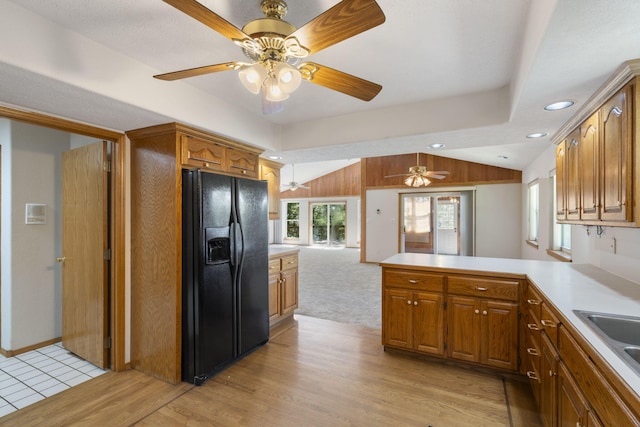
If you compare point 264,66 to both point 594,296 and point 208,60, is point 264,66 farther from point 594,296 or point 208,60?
point 594,296

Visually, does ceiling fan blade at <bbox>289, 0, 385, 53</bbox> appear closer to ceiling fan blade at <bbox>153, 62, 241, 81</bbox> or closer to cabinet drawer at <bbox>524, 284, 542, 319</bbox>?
ceiling fan blade at <bbox>153, 62, 241, 81</bbox>

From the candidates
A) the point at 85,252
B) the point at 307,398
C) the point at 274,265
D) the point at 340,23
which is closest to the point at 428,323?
the point at 307,398

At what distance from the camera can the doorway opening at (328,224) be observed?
12.1m

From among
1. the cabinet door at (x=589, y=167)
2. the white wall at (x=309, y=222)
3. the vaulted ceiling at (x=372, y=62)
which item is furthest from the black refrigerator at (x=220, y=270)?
the white wall at (x=309, y=222)

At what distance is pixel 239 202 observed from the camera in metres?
2.76

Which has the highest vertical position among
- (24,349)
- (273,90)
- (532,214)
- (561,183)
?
(273,90)

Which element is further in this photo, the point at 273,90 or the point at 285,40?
the point at 273,90

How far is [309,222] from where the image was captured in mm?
12656

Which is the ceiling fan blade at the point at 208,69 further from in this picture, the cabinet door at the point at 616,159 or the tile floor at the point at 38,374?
the tile floor at the point at 38,374

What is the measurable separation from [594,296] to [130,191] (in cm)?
345

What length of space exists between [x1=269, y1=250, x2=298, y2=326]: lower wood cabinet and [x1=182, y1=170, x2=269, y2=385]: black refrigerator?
42 cm

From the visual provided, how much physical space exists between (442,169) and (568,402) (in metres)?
6.81

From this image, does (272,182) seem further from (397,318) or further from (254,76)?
(254,76)

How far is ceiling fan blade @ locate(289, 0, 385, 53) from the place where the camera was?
1.02 metres
